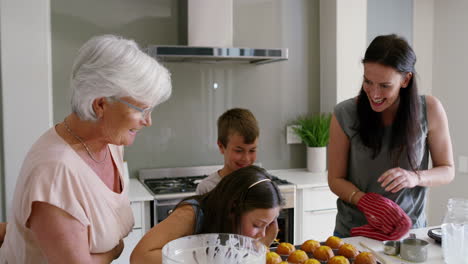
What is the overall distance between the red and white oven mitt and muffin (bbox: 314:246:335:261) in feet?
0.96

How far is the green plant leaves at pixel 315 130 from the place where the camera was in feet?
10.7

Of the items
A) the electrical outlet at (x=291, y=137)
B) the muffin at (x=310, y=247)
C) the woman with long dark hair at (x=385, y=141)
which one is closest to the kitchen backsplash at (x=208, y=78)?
the electrical outlet at (x=291, y=137)

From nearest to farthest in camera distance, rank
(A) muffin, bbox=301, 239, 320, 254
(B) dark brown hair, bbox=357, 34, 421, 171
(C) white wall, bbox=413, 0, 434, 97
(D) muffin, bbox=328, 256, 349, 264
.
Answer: (D) muffin, bbox=328, 256, 349, 264, (A) muffin, bbox=301, 239, 320, 254, (B) dark brown hair, bbox=357, 34, 421, 171, (C) white wall, bbox=413, 0, 434, 97

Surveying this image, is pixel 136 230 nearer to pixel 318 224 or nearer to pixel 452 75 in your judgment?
pixel 318 224

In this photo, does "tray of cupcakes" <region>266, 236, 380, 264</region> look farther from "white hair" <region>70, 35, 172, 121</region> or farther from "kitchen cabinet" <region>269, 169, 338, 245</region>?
"kitchen cabinet" <region>269, 169, 338, 245</region>

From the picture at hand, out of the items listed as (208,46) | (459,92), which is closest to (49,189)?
(208,46)

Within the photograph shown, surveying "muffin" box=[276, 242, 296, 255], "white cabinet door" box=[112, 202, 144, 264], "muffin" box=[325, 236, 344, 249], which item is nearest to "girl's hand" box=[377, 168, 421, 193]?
"muffin" box=[325, 236, 344, 249]

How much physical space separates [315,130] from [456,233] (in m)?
2.00

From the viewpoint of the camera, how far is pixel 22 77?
2463mm

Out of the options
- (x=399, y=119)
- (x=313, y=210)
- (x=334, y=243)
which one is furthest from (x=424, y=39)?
(x=334, y=243)

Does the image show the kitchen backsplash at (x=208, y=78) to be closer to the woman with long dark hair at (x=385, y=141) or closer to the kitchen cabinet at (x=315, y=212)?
the kitchen cabinet at (x=315, y=212)

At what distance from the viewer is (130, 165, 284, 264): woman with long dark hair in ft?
4.05

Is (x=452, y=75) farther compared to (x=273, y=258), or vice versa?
(x=452, y=75)

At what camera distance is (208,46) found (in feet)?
9.23
